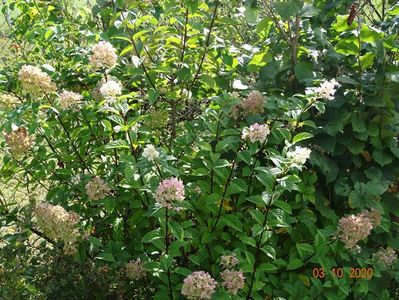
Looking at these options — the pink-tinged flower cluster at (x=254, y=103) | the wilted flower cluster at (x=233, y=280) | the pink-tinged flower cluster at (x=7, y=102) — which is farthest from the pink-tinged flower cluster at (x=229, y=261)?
the pink-tinged flower cluster at (x=7, y=102)

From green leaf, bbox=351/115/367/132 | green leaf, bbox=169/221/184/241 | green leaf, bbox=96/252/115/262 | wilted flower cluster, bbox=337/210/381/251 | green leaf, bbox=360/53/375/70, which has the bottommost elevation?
green leaf, bbox=96/252/115/262

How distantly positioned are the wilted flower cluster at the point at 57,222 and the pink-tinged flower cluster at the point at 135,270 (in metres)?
0.26

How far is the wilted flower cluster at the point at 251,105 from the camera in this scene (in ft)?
7.60

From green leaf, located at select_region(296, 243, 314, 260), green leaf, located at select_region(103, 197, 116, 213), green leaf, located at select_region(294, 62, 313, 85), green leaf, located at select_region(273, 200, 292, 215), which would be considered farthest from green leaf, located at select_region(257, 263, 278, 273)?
green leaf, located at select_region(294, 62, 313, 85)

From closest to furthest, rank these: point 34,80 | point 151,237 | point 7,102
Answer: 1. point 151,237
2. point 34,80
3. point 7,102

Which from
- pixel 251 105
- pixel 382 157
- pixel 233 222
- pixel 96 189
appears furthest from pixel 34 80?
pixel 382 157

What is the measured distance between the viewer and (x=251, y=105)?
2.32 meters

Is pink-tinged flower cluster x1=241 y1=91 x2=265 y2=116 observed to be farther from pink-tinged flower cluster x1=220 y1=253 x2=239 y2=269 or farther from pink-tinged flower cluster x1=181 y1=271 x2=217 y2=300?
pink-tinged flower cluster x1=181 y1=271 x2=217 y2=300

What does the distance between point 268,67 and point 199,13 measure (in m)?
0.40

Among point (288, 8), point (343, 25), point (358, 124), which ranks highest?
point (288, 8)

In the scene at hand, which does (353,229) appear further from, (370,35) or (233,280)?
(370,35)

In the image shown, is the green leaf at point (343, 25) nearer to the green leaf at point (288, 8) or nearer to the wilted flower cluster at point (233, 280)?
the green leaf at point (288, 8)

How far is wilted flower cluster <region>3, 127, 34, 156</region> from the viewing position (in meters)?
2.38

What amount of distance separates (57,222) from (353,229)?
3.65ft
